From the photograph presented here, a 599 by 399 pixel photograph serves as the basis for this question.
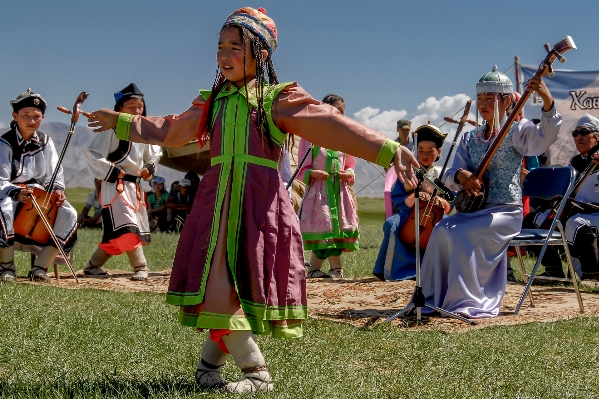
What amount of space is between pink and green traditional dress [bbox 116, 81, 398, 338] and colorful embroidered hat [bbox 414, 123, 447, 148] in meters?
4.08

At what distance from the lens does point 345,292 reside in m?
7.70

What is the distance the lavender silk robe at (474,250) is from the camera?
20.9 ft

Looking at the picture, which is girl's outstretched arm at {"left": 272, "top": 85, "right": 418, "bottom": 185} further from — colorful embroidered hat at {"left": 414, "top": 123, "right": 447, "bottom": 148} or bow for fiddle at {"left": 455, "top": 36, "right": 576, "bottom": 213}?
colorful embroidered hat at {"left": 414, "top": 123, "right": 447, "bottom": 148}

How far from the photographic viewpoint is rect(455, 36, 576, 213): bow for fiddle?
225 inches

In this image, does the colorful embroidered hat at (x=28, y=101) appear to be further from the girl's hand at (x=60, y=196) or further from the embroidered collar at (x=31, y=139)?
the girl's hand at (x=60, y=196)

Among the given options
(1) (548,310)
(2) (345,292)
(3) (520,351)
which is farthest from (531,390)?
(2) (345,292)

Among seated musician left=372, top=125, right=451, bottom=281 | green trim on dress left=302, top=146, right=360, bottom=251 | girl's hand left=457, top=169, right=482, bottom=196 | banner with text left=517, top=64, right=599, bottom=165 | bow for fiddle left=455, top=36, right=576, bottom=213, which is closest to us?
bow for fiddle left=455, top=36, right=576, bottom=213

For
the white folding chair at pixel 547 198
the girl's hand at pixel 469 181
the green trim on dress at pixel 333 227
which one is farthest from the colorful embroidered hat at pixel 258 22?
the green trim on dress at pixel 333 227

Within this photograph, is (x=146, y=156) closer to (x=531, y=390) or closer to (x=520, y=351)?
(x=520, y=351)

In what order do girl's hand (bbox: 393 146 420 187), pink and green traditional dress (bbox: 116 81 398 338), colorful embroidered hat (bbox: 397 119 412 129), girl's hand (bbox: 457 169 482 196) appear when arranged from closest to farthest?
1. girl's hand (bbox: 393 146 420 187)
2. pink and green traditional dress (bbox: 116 81 398 338)
3. girl's hand (bbox: 457 169 482 196)
4. colorful embroidered hat (bbox: 397 119 412 129)

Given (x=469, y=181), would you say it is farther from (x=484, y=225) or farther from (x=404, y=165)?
(x=404, y=165)

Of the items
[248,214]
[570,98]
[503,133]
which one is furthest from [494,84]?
[570,98]

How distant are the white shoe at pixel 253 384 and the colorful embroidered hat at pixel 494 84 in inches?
141

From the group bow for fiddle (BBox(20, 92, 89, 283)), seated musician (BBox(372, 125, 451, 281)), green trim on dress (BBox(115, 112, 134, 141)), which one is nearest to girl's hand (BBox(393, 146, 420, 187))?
green trim on dress (BBox(115, 112, 134, 141))
